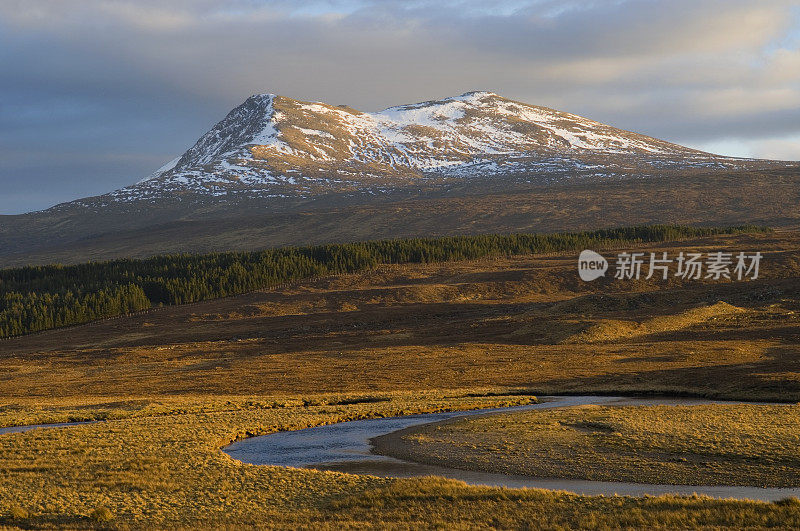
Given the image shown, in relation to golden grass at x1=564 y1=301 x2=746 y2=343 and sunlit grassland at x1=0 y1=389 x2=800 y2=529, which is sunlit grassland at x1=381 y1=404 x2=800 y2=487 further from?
golden grass at x1=564 y1=301 x2=746 y2=343

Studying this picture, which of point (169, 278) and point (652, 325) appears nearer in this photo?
point (652, 325)

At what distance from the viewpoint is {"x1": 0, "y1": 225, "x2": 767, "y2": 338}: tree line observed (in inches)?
5842

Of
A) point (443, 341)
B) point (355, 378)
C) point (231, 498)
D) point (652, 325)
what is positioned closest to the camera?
point (231, 498)

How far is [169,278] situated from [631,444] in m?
149

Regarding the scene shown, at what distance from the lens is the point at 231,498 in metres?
29.9

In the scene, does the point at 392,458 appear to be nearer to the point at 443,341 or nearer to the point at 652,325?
the point at 443,341

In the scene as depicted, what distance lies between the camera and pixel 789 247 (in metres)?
160

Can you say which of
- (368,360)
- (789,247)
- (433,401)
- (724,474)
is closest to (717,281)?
(789,247)

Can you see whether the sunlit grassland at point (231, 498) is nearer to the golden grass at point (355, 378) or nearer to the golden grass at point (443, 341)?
the golden grass at point (355, 378)

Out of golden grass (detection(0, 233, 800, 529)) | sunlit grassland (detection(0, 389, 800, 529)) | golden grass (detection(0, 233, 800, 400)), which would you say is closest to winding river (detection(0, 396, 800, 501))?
golden grass (detection(0, 233, 800, 529))

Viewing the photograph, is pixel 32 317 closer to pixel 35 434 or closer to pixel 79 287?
pixel 79 287

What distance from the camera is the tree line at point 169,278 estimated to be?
487ft

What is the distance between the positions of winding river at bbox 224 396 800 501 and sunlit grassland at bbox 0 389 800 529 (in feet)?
7.66

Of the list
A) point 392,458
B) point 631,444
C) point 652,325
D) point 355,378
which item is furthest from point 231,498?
point 652,325
